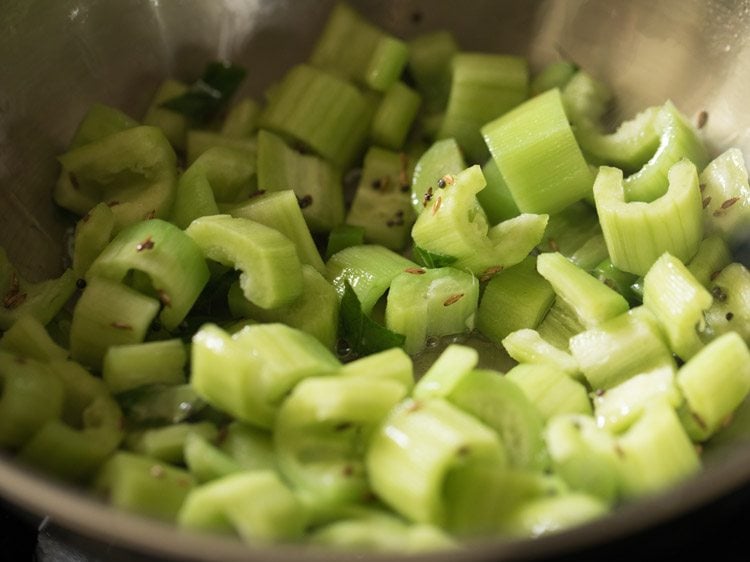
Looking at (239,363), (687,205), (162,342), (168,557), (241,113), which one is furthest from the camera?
(241,113)

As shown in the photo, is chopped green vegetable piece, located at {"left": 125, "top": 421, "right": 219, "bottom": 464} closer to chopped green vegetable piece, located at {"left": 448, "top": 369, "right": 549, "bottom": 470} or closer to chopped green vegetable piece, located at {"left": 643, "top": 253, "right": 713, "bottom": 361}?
chopped green vegetable piece, located at {"left": 448, "top": 369, "right": 549, "bottom": 470}

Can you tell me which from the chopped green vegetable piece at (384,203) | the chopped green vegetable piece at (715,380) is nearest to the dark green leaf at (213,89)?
the chopped green vegetable piece at (384,203)

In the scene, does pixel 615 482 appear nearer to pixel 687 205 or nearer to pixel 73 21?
pixel 687 205

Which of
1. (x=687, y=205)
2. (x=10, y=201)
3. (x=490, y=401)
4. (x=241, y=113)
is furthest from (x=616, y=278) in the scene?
(x=10, y=201)

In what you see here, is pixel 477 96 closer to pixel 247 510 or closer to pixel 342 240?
pixel 342 240

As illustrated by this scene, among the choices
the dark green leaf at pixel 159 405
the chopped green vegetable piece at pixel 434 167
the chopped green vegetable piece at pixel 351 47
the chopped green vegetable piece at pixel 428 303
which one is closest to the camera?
the dark green leaf at pixel 159 405

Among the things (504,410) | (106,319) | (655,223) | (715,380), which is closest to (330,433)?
(504,410)

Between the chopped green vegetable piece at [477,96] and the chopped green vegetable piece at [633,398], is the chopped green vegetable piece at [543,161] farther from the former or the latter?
the chopped green vegetable piece at [633,398]
